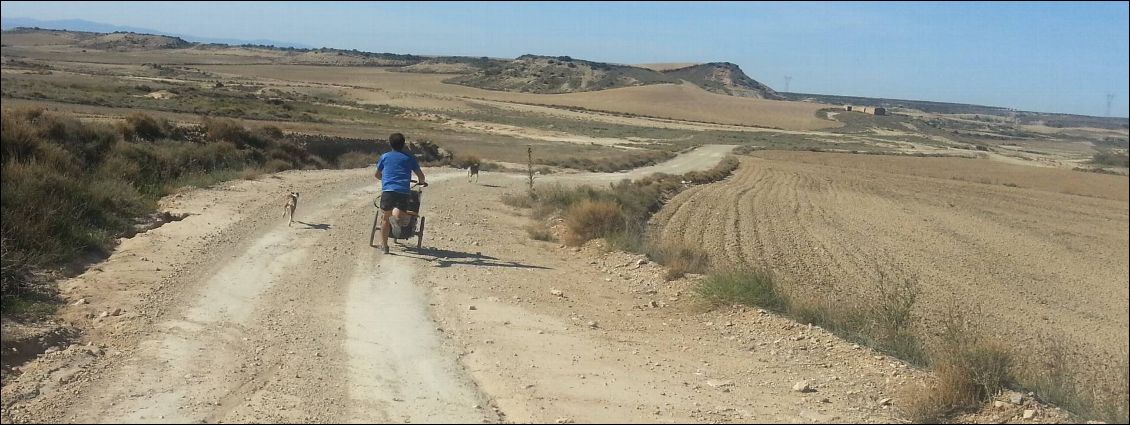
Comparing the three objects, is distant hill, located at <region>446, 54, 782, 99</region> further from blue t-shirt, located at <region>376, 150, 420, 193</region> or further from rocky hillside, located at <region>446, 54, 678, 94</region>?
blue t-shirt, located at <region>376, 150, 420, 193</region>

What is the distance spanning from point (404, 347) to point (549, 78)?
178666mm

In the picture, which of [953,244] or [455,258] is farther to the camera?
[953,244]

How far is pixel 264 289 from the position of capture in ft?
26.8

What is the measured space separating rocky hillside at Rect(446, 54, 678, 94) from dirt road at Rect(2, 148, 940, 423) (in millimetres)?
160244

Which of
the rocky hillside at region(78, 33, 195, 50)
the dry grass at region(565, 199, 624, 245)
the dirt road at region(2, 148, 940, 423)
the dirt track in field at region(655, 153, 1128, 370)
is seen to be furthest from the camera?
the rocky hillside at region(78, 33, 195, 50)

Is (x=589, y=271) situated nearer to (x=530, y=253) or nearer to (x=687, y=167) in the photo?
(x=530, y=253)

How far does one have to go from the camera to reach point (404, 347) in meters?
6.38

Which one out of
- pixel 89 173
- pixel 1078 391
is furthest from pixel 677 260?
pixel 89 173

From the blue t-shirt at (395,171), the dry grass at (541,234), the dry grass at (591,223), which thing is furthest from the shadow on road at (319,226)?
the dry grass at (591,223)

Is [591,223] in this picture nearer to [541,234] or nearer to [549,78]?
[541,234]

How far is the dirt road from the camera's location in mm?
5121

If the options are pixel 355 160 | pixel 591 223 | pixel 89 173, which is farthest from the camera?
pixel 355 160

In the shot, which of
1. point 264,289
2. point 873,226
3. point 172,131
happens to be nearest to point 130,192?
point 264,289

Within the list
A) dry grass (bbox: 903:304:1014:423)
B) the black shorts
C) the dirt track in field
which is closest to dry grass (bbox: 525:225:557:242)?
the dirt track in field
